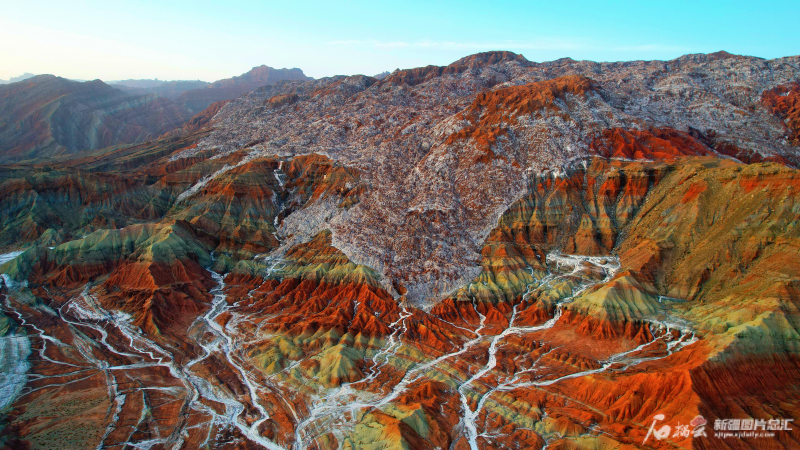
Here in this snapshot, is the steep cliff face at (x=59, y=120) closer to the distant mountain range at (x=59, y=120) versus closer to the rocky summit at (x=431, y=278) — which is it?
the distant mountain range at (x=59, y=120)

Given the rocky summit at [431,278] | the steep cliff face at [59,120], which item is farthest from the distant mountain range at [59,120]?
the rocky summit at [431,278]

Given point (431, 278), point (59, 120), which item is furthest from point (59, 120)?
point (431, 278)

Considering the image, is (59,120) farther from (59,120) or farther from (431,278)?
(431,278)

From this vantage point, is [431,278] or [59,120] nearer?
[431,278]

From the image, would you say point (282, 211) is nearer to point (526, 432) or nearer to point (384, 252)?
point (384, 252)

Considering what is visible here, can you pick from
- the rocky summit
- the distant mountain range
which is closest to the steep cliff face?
the distant mountain range

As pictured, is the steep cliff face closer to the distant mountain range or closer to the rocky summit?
the distant mountain range
